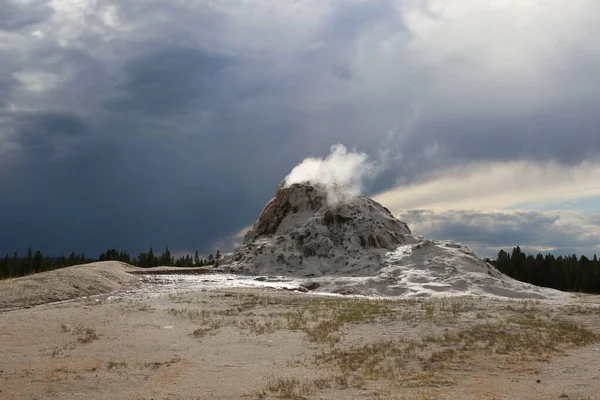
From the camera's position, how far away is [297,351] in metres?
17.1

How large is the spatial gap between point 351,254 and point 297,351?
94.5ft

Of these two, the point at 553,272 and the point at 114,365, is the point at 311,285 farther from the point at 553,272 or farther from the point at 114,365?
the point at 553,272

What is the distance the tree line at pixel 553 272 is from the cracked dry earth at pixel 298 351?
1827 inches

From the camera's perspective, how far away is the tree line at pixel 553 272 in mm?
66438

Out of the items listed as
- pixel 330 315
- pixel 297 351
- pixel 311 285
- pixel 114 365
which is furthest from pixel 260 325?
pixel 311 285

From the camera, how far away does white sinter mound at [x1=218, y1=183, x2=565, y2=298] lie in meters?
37.8

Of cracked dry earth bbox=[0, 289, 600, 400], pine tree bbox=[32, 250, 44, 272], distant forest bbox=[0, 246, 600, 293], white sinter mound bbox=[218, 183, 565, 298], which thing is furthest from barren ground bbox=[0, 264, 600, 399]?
pine tree bbox=[32, 250, 44, 272]

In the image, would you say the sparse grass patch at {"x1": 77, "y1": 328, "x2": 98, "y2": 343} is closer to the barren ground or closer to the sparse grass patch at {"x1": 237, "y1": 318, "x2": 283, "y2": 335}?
the barren ground

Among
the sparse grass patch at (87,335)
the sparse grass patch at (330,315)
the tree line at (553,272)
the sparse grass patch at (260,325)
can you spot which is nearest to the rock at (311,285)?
the sparse grass patch at (330,315)

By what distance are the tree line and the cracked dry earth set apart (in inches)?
1827

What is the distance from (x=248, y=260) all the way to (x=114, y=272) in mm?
12744

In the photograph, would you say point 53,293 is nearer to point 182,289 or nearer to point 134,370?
point 182,289

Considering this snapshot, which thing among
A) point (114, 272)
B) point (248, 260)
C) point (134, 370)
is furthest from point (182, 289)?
point (134, 370)

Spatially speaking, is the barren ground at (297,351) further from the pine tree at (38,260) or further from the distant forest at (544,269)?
the pine tree at (38,260)
